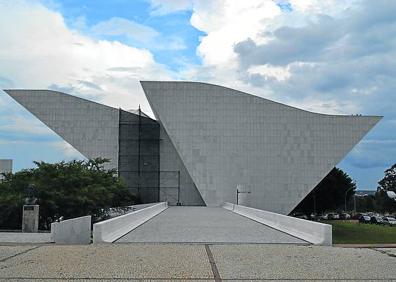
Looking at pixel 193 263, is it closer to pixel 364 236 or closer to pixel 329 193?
pixel 364 236

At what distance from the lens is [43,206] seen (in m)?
19.8

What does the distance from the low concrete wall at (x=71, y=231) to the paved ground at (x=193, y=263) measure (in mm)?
1725

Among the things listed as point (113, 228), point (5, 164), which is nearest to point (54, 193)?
point (113, 228)

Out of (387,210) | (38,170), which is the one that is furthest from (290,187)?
(387,210)

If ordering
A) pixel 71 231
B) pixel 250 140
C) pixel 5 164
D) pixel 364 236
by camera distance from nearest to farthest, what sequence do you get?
pixel 71 231, pixel 364 236, pixel 5 164, pixel 250 140

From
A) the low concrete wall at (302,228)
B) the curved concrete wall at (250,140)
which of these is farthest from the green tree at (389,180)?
the low concrete wall at (302,228)

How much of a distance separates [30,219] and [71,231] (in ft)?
11.7

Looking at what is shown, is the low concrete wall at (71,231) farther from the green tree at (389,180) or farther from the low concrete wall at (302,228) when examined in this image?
the green tree at (389,180)

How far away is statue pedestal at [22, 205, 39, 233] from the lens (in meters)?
15.6

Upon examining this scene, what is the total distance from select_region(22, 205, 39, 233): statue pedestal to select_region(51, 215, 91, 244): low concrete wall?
6.44 ft

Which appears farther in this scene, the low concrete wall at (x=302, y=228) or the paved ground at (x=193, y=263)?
the low concrete wall at (x=302, y=228)

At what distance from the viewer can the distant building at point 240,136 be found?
141 ft

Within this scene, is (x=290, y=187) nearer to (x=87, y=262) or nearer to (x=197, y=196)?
(x=197, y=196)

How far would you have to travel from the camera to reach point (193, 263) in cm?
784
